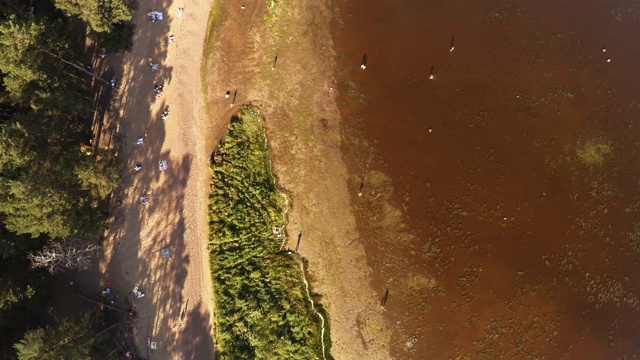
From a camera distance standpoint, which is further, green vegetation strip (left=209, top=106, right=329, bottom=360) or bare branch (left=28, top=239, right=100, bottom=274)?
green vegetation strip (left=209, top=106, right=329, bottom=360)

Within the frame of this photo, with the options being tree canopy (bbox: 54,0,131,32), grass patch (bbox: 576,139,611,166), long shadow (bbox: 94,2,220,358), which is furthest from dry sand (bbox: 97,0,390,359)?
grass patch (bbox: 576,139,611,166)

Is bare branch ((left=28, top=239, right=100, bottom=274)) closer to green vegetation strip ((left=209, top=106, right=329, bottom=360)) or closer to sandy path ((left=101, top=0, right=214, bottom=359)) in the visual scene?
sandy path ((left=101, top=0, right=214, bottom=359))

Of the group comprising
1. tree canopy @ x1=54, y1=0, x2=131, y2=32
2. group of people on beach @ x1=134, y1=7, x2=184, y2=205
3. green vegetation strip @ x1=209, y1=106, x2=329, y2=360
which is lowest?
green vegetation strip @ x1=209, y1=106, x2=329, y2=360

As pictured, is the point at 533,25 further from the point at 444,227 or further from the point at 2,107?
the point at 2,107

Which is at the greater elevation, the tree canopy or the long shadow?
the tree canopy

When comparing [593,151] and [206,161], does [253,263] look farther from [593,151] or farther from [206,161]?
[593,151]

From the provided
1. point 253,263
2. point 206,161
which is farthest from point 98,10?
point 253,263

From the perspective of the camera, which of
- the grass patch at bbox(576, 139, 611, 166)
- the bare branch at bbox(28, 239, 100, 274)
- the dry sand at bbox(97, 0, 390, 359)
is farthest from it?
the grass patch at bbox(576, 139, 611, 166)

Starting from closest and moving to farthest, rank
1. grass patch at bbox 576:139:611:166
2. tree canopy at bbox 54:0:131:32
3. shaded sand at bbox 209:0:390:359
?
tree canopy at bbox 54:0:131:32, shaded sand at bbox 209:0:390:359, grass patch at bbox 576:139:611:166
